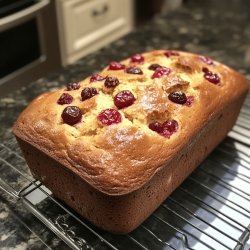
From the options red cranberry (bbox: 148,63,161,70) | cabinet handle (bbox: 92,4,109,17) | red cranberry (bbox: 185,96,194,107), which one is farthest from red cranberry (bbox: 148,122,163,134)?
cabinet handle (bbox: 92,4,109,17)

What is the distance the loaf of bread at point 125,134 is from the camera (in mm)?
785

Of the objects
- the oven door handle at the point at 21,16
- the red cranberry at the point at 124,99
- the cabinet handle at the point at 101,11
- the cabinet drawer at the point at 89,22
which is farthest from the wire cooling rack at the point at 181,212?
the cabinet handle at the point at 101,11

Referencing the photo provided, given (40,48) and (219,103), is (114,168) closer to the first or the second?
(219,103)

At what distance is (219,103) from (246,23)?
1053 mm

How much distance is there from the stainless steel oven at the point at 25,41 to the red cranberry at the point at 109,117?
111 centimetres

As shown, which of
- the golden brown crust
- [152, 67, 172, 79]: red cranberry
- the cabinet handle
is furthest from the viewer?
the cabinet handle

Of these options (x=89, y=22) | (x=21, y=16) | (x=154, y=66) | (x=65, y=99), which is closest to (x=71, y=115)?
(x=65, y=99)

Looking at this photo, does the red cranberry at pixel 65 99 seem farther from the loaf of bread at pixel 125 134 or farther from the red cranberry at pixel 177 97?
the red cranberry at pixel 177 97

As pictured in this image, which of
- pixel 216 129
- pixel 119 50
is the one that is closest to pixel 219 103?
pixel 216 129

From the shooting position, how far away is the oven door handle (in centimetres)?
179

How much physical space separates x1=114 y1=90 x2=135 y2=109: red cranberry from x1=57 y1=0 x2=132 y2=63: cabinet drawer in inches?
53.8

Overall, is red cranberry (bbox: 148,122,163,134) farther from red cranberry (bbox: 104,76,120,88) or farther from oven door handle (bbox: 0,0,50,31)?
oven door handle (bbox: 0,0,50,31)

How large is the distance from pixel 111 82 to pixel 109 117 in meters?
0.14

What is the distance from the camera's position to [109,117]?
2.82ft
